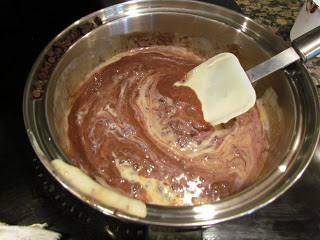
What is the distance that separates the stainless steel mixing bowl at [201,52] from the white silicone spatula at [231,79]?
0.25 ft

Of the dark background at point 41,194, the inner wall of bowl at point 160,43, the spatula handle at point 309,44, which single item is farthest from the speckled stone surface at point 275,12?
the dark background at point 41,194

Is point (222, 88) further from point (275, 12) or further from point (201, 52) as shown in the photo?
point (275, 12)

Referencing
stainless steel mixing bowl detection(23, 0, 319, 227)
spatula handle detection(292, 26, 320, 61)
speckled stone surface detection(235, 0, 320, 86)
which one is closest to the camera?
stainless steel mixing bowl detection(23, 0, 319, 227)

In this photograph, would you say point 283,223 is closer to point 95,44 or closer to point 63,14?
point 95,44

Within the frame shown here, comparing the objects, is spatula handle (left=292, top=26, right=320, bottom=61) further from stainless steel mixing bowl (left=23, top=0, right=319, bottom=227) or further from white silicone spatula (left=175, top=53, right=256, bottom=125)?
white silicone spatula (left=175, top=53, right=256, bottom=125)

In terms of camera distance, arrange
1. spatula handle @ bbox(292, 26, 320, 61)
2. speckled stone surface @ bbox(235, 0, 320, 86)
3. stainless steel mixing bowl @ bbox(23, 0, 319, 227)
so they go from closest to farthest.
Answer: stainless steel mixing bowl @ bbox(23, 0, 319, 227)
spatula handle @ bbox(292, 26, 320, 61)
speckled stone surface @ bbox(235, 0, 320, 86)

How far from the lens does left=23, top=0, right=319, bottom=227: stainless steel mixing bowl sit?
2.73 ft

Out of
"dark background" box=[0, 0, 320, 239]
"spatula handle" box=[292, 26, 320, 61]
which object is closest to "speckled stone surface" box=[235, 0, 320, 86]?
"spatula handle" box=[292, 26, 320, 61]

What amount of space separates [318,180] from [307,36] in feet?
2.05

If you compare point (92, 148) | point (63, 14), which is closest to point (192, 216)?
point (92, 148)

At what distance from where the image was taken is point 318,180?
125 cm

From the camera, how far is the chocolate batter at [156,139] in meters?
1.11

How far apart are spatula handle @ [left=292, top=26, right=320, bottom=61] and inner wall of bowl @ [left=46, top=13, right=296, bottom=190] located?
0.13 metres

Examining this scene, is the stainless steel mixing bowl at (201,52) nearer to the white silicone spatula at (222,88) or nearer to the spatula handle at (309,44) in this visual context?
the spatula handle at (309,44)
